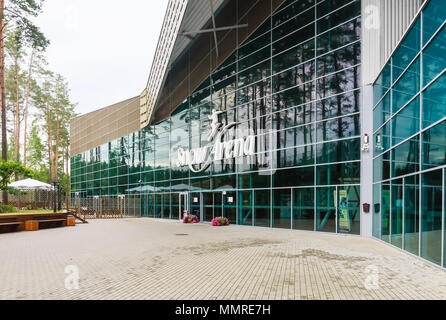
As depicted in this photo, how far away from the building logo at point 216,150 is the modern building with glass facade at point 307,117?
9cm

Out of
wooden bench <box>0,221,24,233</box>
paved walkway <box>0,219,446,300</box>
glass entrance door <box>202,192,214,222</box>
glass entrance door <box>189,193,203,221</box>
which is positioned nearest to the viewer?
paved walkway <box>0,219,446,300</box>

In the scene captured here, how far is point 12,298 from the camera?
5.96 metres

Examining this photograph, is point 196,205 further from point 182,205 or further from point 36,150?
point 36,150

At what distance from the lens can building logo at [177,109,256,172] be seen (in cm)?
2188

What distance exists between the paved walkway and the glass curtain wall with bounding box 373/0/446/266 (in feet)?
2.90

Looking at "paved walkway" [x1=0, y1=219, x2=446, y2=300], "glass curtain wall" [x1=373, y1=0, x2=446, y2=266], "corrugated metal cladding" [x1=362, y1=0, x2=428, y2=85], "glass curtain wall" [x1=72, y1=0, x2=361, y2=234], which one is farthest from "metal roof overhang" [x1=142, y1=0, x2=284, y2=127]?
"paved walkway" [x1=0, y1=219, x2=446, y2=300]

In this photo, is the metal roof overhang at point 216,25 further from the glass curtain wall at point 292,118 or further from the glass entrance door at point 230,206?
the glass entrance door at point 230,206

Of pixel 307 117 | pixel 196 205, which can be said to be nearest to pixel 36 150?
pixel 196 205

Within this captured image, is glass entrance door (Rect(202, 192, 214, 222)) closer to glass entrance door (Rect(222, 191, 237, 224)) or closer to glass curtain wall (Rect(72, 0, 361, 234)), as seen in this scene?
glass curtain wall (Rect(72, 0, 361, 234))

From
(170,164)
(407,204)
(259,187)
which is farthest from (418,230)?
(170,164)

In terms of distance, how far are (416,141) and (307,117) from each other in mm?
8476

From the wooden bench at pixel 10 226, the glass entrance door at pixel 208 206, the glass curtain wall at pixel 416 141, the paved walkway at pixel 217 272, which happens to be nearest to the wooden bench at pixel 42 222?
the wooden bench at pixel 10 226

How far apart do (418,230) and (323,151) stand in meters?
8.01
